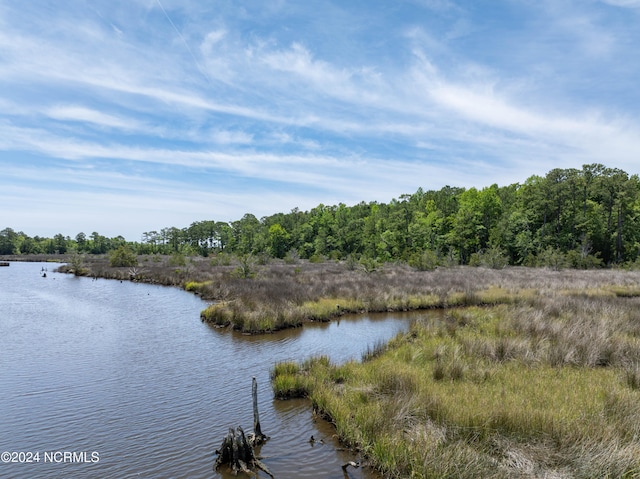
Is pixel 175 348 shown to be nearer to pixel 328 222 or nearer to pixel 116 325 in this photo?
pixel 116 325

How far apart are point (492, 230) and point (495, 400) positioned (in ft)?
217

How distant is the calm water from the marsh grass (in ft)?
2.97

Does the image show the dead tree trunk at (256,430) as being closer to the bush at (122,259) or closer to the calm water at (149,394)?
the calm water at (149,394)

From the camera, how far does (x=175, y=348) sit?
1499 centimetres

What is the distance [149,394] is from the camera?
10.3m

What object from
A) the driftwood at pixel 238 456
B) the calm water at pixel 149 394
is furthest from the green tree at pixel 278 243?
the driftwood at pixel 238 456

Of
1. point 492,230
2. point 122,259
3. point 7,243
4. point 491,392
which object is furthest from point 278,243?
point 491,392

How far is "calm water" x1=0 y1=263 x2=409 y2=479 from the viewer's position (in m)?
7.08

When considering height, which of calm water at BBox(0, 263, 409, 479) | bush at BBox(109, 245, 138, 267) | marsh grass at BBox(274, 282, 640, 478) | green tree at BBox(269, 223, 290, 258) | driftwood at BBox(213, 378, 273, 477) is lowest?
calm water at BBox(0, 263, 409, 479)

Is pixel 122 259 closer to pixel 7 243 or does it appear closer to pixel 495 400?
pixel 495 400

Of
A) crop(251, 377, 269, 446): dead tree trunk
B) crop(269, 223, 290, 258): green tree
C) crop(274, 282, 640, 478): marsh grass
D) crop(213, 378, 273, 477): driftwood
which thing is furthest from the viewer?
crop(269, 223, 290, 258): green tree

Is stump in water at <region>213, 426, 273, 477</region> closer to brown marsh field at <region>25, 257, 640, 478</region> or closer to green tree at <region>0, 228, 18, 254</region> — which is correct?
brown marsh field at <region>25, 257, 640, 478</region>

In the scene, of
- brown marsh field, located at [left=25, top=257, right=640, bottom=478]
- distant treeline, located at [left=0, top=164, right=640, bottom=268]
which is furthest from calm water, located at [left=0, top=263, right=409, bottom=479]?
distant treeline, located at [left=0, top=164, right=640, bottom=268]

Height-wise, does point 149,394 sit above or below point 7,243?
below
